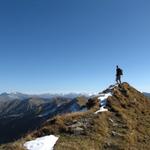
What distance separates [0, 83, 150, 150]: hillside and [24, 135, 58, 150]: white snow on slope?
0.46 metres

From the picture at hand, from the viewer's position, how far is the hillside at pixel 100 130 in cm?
2453

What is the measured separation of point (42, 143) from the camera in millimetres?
23141

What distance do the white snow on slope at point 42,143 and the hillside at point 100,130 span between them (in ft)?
1.49

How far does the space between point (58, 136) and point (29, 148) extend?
438 cm

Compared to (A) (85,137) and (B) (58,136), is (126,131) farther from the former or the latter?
(B) (58,136)

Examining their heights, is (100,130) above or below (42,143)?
above

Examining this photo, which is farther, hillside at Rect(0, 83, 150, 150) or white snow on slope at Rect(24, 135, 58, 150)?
hillside at Rect(0, 83, 150, 150)

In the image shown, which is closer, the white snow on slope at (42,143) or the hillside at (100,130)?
the white snow on slope at (42,143)

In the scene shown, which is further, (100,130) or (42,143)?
(100,130)

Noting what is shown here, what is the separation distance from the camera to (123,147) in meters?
25.1

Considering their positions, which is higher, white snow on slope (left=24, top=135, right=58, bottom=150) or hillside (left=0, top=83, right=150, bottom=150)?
hillside (left=0, top=83, right=150, bottom=150)

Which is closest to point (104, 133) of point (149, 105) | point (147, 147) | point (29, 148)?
point (147, 147)

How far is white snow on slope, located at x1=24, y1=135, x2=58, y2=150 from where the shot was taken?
22.2 metres

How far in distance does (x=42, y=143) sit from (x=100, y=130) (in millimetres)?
7199
